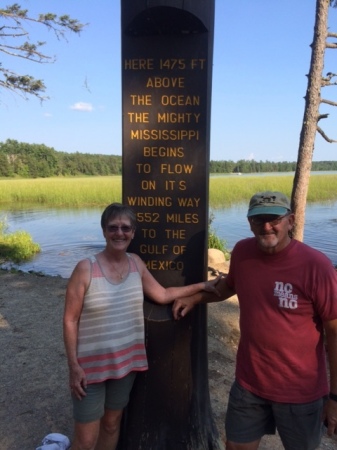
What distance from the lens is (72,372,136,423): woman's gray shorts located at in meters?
2.35

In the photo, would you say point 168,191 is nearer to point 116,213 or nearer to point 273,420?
point 116,213

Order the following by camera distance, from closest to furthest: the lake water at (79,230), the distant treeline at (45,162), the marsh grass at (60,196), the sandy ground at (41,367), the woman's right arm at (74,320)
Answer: the woman's right arm at (74,320), the sandy ground at (41,367), the lake water at (79,230), the marsh grass at (60,196), the distant treeline at (45,162)

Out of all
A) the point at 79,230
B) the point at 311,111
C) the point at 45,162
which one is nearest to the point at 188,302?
the point at 311,111

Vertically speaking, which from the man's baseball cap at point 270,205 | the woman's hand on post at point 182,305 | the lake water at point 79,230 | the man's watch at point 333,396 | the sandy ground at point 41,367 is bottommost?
the lake water at point 79,230

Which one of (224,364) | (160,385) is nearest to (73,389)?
(160,385)

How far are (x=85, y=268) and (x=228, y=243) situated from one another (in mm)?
14959

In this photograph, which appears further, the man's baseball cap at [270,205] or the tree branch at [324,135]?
the tree branch at [324,135]

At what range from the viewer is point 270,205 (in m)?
2.15

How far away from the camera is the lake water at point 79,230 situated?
47.3 feet

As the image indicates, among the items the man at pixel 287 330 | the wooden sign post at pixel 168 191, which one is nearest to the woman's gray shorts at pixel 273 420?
the man at pixel 287 330

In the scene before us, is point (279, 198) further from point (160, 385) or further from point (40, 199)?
point (40, 199)

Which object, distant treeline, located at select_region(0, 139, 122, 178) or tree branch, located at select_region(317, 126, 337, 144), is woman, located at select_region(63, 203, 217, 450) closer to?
tree branch, located at select_region(317, 126, 337, 144)

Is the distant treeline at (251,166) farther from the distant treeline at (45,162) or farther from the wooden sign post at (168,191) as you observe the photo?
the wooden sign post at (168,191)

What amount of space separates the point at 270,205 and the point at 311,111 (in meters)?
7.43
